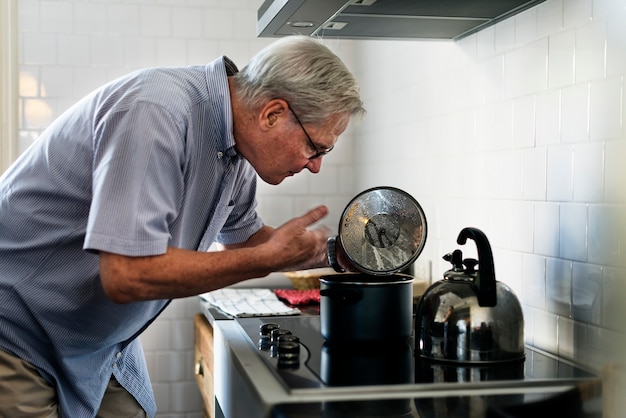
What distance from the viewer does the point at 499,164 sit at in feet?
6.44

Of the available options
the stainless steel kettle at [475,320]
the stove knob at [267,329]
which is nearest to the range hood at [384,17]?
the stainless steel kettle at [475,320]

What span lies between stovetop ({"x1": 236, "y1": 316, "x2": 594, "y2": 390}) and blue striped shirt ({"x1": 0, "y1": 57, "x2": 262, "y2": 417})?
0.31 metres

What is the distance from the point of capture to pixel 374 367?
1.41 m

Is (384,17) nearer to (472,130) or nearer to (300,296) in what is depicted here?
(472,130)

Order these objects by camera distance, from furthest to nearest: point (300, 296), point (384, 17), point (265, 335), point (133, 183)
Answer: point (300, 296), point (384, 17), point (265, 335), point (133, 183)

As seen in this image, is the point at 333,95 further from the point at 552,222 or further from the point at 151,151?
the point at 552,222

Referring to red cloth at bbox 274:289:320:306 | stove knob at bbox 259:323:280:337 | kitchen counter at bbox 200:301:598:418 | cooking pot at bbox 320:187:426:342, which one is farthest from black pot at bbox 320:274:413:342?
red cloth at bbox 274:289:320:306

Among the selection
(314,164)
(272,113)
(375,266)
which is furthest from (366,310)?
(272,113)

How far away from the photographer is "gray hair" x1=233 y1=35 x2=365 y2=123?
153 centimetres

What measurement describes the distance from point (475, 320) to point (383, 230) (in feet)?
1.04

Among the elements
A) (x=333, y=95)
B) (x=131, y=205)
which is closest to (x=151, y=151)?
(x=131, y=205)

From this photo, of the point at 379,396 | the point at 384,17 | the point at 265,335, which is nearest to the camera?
the point at 379,396

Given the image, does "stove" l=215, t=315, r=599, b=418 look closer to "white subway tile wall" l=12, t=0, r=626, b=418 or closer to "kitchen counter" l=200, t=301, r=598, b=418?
"kitchen counter" l=200, t=301, r=598, b=418

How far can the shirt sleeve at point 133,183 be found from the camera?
52.2 inches
